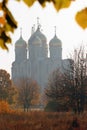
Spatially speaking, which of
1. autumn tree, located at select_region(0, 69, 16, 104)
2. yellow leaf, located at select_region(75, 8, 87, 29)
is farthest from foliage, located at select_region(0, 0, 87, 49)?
autumn tree, located at select_region(0, 69, 16, 104)

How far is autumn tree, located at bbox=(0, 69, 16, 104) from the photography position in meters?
46.7

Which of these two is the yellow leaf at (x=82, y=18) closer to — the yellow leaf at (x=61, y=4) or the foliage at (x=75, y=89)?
the yellow leaf at (x=61, y=4)

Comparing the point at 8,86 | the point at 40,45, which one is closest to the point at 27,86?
the point at 8,86

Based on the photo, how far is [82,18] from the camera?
248 cm

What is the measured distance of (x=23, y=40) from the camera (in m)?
80.8

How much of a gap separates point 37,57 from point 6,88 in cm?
3171

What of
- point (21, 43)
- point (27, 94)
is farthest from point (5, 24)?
point (21, 43)

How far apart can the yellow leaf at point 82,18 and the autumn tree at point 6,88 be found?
43564mm

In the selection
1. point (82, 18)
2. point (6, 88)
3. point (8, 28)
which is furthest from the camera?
point (6, 88)

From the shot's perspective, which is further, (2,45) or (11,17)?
(2,45)

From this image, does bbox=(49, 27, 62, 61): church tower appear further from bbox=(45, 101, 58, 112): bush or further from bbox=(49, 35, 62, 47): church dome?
bbox=(45, 101, 58, 112): bush

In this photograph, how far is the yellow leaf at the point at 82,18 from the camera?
245 cm

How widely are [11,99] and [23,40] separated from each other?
34.3 meters

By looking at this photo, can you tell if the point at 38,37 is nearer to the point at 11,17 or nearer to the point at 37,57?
the point at 37,57
